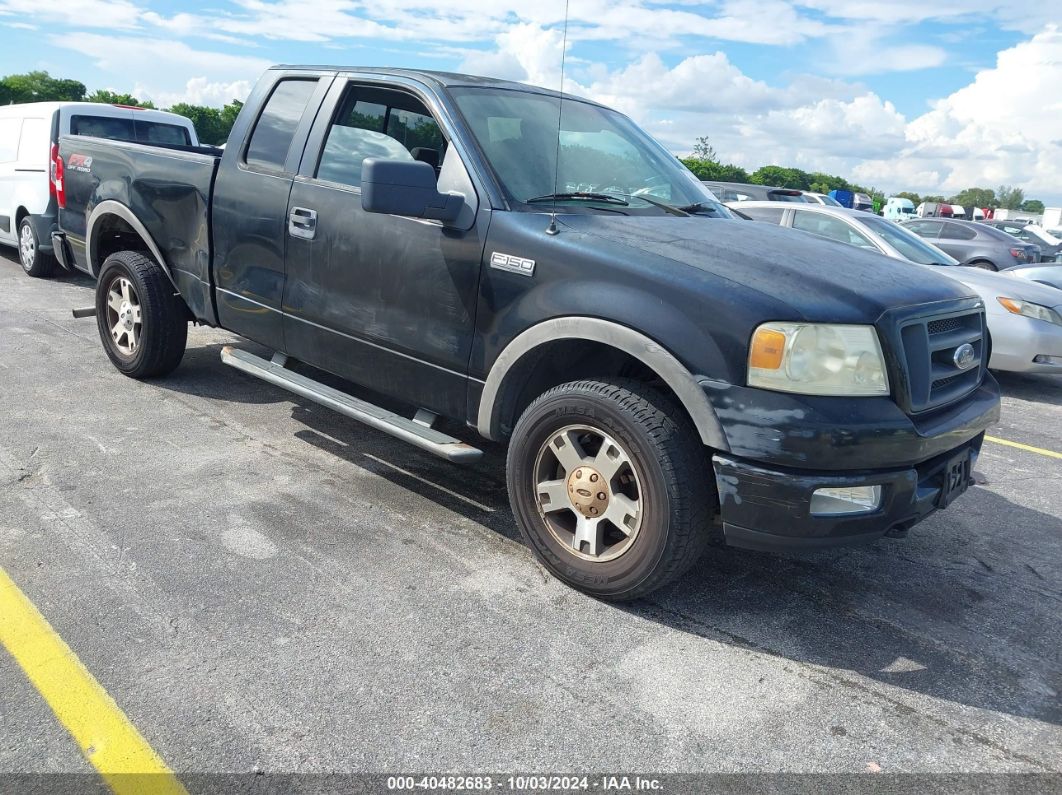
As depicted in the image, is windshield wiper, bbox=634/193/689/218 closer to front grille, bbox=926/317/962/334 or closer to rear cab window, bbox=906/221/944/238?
front grille, bbox=926/317/962/334

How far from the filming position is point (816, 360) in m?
2.91

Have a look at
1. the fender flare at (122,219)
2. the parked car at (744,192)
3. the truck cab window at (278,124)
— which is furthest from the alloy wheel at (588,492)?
the parked car at (744,192)

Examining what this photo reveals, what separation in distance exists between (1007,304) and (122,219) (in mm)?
6969

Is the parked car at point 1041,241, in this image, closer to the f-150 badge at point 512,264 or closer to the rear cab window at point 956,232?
the rear cab window at point 956,232

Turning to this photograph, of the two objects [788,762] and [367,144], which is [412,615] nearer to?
[788,762]

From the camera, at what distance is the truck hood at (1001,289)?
7.65 m

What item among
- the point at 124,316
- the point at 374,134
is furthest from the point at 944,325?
the point at 124,316

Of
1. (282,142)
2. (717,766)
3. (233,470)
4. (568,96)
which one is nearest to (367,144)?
(282,142)

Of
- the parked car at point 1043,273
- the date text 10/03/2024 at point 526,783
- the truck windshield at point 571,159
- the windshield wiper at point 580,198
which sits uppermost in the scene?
the truck windshield at point 571,159

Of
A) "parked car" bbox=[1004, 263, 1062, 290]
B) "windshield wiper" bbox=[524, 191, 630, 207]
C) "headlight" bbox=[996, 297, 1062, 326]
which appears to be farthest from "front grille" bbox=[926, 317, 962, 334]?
"parked car" bbox=[1004, 263, 1062, 290]

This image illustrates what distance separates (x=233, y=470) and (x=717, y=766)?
114 inches

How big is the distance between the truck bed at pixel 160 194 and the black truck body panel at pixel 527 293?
0.02 meters

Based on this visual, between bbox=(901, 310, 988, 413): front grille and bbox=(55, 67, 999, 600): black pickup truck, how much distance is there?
0.01 m

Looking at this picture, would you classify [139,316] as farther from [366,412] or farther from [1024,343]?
[1024,343]
